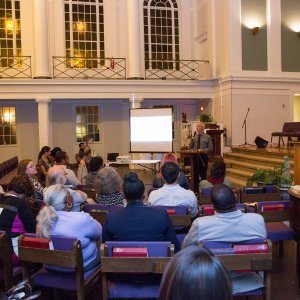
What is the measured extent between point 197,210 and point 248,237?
4.40 ft

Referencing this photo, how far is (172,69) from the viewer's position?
55.5 ft

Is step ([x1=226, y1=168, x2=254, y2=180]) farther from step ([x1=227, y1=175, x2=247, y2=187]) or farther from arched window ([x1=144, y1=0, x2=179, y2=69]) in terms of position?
arched window ([x1=144, y1=0, x2=179, y2=69])

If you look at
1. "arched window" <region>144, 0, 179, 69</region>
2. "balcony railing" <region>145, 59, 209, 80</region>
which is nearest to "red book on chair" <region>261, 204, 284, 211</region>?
"balcony railing" <region>145, 59, 209, 80</region>

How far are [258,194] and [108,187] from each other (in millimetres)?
1714

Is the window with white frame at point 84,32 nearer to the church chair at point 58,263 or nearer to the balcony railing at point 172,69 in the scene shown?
the balcony railing at point 172,69

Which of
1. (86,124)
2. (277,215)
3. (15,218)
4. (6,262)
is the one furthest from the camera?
(86,124)

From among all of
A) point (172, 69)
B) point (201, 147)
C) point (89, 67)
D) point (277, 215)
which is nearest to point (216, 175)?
point (277, 215)

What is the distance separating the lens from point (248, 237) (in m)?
2.88

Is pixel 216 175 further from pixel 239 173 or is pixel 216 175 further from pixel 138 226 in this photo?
pixel 239 173

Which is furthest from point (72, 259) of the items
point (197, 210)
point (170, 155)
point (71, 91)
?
point (71, 91)

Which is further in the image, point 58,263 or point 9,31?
point 9,31

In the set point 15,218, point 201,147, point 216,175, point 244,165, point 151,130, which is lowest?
point 244,165

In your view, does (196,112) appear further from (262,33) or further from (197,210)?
(197,210)

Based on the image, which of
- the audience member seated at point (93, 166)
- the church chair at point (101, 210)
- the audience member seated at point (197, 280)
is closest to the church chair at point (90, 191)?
the audience member seated at point (93, 166)
